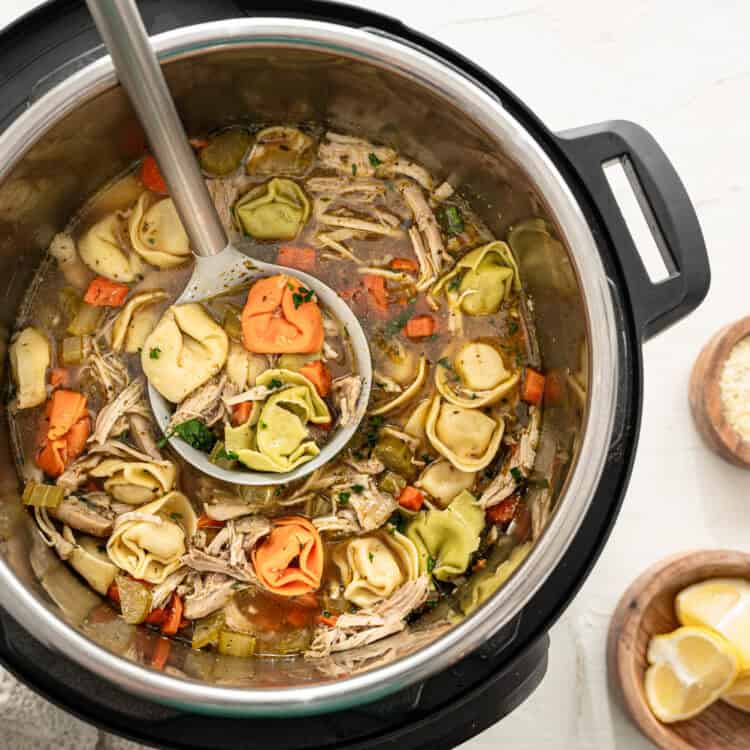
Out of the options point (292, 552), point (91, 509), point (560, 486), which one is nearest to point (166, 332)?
point (91, 509)

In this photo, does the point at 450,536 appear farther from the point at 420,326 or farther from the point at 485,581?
the point at 420,326

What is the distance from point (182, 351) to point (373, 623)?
93 centimetres

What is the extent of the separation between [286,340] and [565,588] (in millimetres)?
1002

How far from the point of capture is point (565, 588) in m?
1.86

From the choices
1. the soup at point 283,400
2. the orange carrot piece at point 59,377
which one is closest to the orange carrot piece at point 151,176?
the soup at point 283,400

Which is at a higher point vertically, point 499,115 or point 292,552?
point 499,115

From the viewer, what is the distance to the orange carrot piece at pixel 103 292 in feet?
7.66

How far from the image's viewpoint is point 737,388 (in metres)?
2.37

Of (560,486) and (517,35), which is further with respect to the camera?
(517,35)

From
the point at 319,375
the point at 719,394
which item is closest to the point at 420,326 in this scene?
the point at 319,375

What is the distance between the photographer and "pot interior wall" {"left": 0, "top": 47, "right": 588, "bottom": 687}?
74.0 inches

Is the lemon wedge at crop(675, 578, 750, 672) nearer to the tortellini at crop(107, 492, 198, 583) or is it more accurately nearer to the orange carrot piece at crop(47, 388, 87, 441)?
the tortellini at crop(107, 492, 198, 583)

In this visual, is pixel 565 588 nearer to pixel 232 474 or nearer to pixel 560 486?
pixel 560 486

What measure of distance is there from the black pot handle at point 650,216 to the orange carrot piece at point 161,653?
1497mm
